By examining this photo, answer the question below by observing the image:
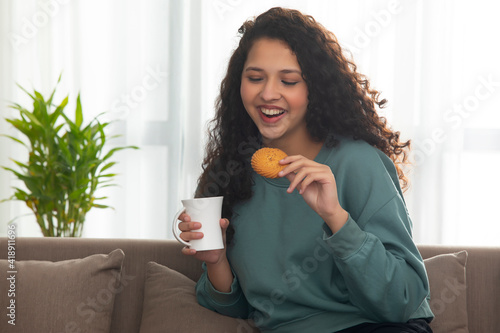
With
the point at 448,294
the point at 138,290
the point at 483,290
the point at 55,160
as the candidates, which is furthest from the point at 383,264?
the point at 55,160

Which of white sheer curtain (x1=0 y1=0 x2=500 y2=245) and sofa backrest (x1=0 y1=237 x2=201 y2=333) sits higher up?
white sheer curtain (x1=0 y1=0 x2=500 y2=245)

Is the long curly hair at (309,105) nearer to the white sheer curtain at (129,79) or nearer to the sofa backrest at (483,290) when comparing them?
the sofa backrest at (483,290)

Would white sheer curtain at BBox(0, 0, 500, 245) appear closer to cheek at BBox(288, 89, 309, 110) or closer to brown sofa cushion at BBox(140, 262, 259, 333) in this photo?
brown sofa cushion at BBox(140, 262, 259, 333)

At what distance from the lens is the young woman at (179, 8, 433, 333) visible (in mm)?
1235

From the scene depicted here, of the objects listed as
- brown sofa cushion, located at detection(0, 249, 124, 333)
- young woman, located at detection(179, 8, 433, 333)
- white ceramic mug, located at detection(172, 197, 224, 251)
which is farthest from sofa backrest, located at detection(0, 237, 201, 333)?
white ceramic mug, located at detection(172, 197, 224, 251)

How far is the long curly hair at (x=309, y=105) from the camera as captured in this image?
145cm

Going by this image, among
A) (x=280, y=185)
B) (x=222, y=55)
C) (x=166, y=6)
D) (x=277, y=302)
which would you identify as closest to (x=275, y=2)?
(x=222, y=55)

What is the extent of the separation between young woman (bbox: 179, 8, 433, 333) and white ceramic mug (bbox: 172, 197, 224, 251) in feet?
0.06

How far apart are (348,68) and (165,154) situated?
189 cm

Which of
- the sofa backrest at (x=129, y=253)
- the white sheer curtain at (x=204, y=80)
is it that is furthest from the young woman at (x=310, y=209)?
the white sheer curtain at (x=204, y=80)

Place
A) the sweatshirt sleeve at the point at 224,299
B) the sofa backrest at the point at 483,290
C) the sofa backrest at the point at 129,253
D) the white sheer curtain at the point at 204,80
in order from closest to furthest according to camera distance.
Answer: the sweatshirt sleeve at the point at 224,299 → the sofa backrest at the point at 483,290 → the sofa backrest at the point at 129,253 → the white sheer curtain at the point at 204,80

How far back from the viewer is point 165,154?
3.27 meters

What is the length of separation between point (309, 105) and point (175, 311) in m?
0.73

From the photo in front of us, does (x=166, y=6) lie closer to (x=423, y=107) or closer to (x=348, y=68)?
(x=423, y=107)
